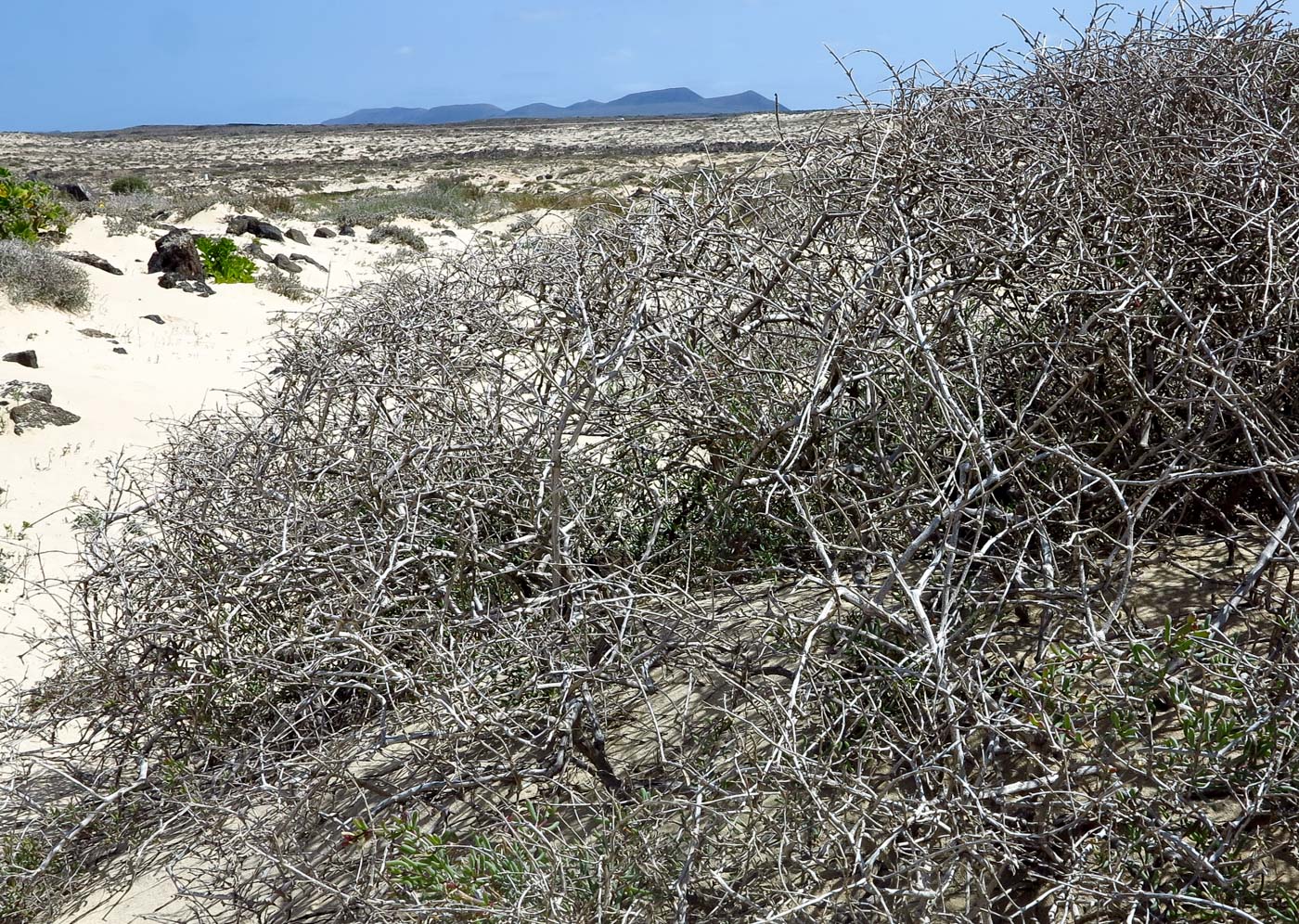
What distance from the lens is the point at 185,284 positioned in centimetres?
1179

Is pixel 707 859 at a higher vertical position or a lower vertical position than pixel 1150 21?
lower

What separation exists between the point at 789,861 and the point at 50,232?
46.2ft

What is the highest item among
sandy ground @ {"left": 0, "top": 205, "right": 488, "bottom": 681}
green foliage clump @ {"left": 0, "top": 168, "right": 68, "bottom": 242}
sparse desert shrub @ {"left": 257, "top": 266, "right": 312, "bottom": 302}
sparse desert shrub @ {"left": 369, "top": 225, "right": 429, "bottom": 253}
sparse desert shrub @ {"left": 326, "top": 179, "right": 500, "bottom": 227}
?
green foliage clump @ {"left": 0, "top": 168, "right": 68, "bottom": 242}

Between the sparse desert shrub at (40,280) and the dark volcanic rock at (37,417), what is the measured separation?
10.1ft

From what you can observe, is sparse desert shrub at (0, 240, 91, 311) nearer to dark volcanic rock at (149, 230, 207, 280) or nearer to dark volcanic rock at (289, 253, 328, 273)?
dark volcanic rock at (149, 230, 207, 280)

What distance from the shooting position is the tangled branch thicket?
196cm

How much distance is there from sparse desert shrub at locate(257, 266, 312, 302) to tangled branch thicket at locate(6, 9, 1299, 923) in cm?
894

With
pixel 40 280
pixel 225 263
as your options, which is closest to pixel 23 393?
pixel 40 280

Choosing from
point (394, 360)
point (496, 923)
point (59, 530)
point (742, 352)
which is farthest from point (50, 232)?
point (496, 923)

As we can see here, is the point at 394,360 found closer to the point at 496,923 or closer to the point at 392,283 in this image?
the point at 392,283

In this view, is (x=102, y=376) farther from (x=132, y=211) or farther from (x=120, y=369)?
(x=132, y=211)

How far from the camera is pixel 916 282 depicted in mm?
2727

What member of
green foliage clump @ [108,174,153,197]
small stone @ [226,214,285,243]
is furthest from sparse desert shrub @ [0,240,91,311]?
green foliage clump @ [108,174,153,197]

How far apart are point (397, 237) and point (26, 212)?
5528mm
